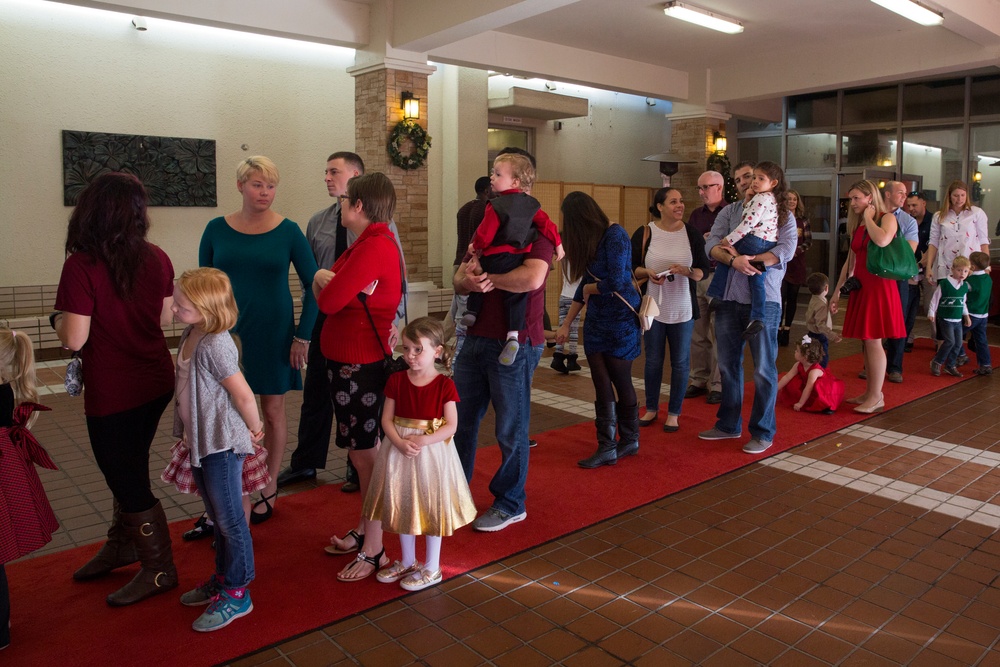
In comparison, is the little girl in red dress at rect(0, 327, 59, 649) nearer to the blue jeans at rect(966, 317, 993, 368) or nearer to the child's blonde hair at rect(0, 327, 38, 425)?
the child's blonde hair at rect(0, 327, 38, 425)

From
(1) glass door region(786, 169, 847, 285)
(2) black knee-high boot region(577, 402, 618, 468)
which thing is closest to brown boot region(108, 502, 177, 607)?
(2) black knee-high boot region(577, 402, 618, 468)

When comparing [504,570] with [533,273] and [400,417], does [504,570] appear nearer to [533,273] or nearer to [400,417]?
[400,417]

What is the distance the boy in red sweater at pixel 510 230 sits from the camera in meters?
3.30

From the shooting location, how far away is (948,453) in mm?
4793

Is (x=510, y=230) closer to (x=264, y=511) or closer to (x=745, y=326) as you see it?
(x=264, y=511)

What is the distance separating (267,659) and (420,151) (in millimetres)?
7610

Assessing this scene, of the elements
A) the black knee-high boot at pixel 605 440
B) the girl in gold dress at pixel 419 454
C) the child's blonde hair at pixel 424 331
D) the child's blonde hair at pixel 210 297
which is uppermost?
the child's blonde hair at pixel 210 297

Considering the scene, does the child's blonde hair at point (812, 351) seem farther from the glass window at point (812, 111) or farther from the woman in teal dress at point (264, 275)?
the glass window at point (812, 111)

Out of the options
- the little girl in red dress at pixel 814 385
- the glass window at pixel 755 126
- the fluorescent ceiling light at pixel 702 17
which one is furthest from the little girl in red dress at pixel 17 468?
the glass window at pixel 755 126

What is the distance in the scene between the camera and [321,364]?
398 centimetres

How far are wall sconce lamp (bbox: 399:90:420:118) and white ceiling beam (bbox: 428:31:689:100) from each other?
0.69 m

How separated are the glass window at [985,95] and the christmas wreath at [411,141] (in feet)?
27.3

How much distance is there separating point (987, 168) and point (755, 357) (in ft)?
31.3

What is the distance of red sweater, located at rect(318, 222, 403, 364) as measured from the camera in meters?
2.91
